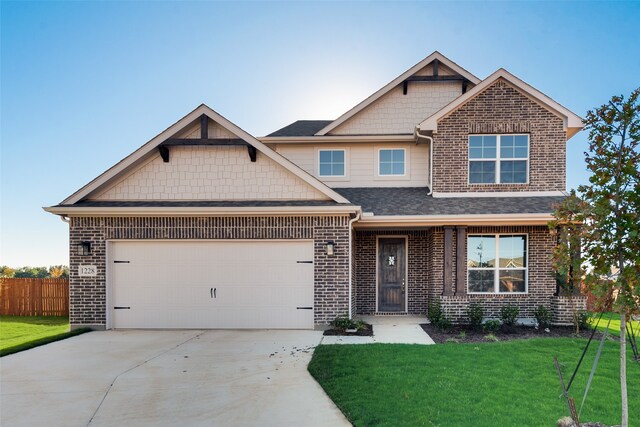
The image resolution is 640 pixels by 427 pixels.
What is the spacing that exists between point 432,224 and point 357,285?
3014mm

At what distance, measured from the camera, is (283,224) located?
9.41 meters

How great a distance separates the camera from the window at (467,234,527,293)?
10.2m

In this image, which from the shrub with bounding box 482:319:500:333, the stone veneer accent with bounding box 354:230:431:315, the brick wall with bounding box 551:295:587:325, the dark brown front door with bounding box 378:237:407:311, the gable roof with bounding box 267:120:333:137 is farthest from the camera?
the gable roof with bounding box 267:120:333:137

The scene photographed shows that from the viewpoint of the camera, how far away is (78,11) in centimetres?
1091

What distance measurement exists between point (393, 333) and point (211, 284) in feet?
15.6

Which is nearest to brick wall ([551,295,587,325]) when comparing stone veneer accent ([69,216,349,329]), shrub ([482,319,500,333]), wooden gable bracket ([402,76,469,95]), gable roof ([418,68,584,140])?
shrub ([482,319,500,333])

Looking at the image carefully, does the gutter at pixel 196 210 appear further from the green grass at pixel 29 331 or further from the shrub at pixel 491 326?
the shrub at pixel 491 326

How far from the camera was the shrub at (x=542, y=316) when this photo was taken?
9.47 metres

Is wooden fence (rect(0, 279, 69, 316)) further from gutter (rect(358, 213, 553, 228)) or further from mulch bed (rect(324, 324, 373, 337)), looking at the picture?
gutter (rect(358, 213, 553, 228))

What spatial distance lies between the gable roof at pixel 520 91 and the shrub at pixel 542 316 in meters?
5.43

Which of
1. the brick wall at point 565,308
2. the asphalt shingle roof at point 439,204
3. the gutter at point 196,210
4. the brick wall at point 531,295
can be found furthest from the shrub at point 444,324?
the gutter at point 196,210

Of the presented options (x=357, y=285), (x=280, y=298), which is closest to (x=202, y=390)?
(x=280, y=298)

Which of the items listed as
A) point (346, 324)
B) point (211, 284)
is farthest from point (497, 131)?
point (211, 284)

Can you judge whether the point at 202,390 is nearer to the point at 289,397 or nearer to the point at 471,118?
the point at 289,397
